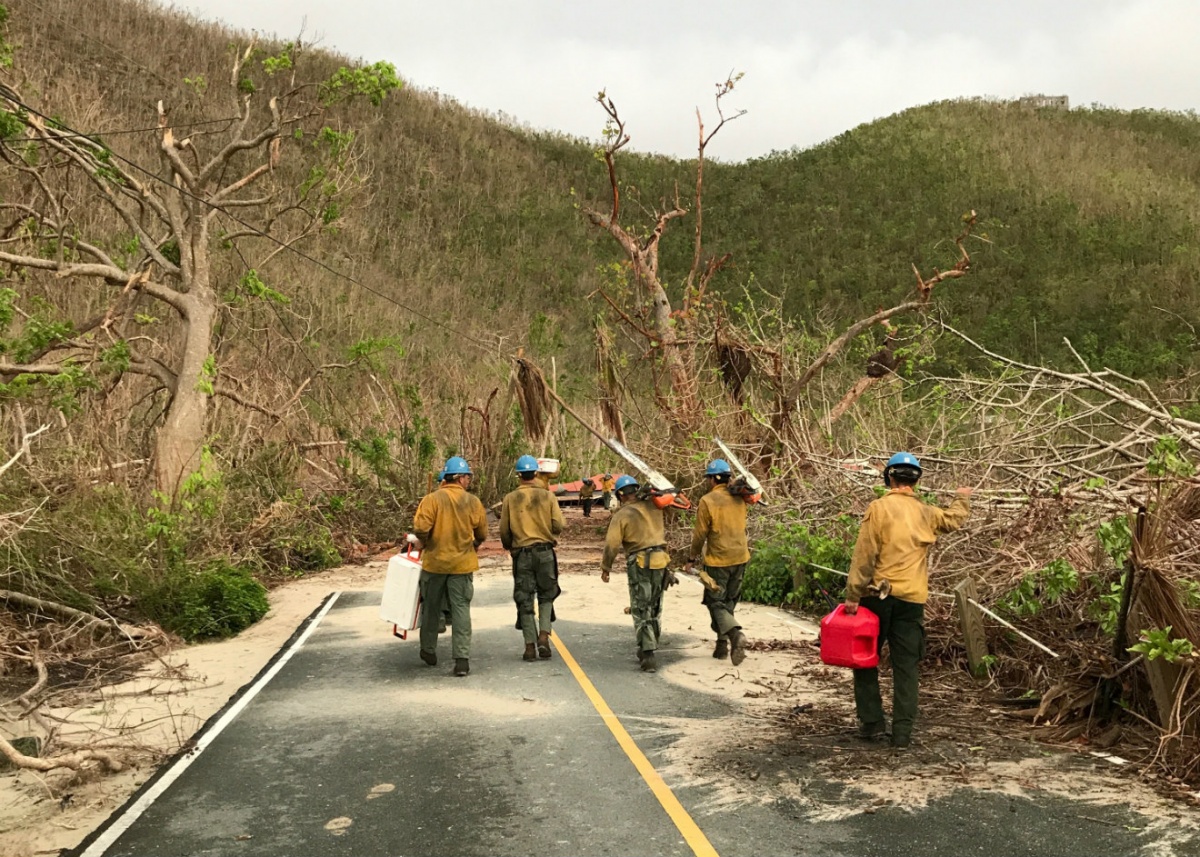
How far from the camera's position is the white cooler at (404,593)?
11.7 metres

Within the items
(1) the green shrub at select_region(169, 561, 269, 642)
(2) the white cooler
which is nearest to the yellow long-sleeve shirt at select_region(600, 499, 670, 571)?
(2) the white cooler

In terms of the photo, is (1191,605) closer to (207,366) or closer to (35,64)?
(207,366)

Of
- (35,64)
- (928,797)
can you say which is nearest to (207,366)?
(928,797)

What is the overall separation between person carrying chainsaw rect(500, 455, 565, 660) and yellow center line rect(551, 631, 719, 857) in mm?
1030

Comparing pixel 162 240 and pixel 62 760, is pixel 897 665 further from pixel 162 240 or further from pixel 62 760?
pixel 162 240

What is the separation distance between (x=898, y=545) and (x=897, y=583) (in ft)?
0.90

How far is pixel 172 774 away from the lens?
739cm

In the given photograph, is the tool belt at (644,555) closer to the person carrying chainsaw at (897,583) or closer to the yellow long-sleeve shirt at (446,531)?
the yellow long-sleeve shirt at (446,531)

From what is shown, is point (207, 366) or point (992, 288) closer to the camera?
point (207, 366)

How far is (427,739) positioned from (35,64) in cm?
6488

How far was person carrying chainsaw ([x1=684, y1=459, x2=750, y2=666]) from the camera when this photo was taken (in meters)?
11.3

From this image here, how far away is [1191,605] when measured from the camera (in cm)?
773

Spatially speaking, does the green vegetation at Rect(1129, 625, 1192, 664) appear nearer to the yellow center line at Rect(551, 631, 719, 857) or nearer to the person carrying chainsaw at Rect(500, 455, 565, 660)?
the yellow center line at Rect(551, 631, 719, 857)

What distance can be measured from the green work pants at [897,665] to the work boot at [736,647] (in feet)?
10.3
